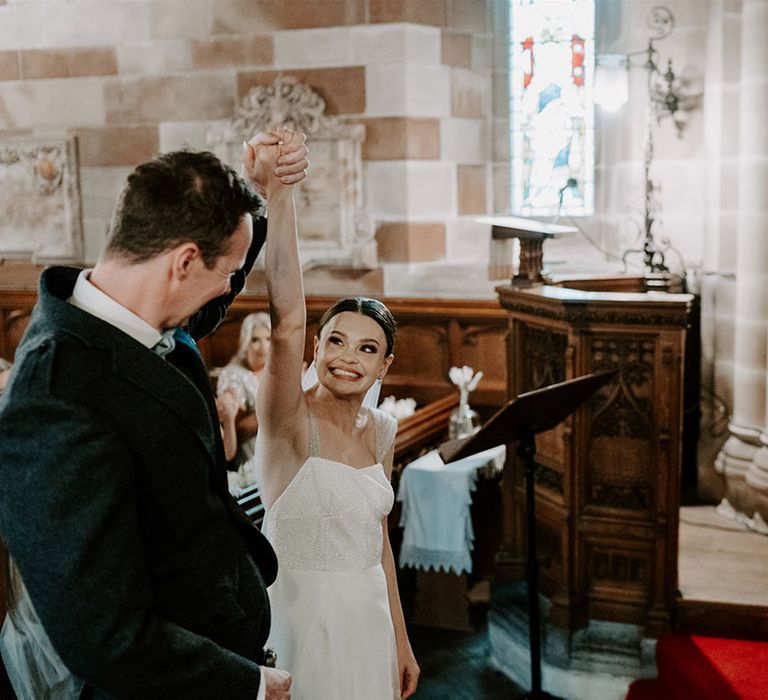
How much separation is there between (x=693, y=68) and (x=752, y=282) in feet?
5.01

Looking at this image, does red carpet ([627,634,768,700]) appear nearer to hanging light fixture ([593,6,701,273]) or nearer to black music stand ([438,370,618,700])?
black music stand ([438,370,618,700])

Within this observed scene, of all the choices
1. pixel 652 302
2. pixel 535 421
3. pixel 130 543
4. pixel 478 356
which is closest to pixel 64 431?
pixel 130 543

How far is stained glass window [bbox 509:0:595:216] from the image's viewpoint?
19.7 feet

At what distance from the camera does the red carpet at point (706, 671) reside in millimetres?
3176

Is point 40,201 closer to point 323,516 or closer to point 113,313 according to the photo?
point 323,516

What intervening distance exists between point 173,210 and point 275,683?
0.66 metres

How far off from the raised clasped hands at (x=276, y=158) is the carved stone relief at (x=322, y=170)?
4.16 m

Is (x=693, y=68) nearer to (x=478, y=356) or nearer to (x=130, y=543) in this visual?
(x=478, y=356)

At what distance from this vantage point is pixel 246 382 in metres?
4.80

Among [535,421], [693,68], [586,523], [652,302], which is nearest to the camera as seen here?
[535,421]

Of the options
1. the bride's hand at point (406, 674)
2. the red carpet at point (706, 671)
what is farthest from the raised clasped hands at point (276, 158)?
the red carpet at point (706, 671)

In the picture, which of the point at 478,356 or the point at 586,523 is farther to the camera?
the point at 478,356

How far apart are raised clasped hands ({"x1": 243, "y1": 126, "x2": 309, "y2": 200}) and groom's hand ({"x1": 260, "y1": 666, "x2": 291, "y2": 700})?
0.78 m

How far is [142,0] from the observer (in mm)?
6141
